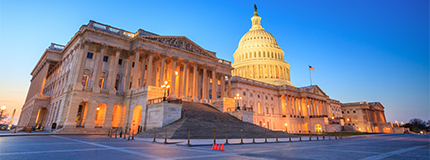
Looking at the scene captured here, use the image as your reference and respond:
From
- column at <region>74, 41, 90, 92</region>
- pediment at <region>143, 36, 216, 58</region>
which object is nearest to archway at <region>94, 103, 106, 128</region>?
column at <region>74, 41, 90, 92</region>

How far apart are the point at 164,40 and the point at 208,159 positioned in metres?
37.4

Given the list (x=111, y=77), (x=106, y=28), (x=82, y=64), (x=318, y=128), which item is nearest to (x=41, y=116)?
(x=111, y=77)

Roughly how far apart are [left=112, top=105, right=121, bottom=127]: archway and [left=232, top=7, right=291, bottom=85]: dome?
209 ft

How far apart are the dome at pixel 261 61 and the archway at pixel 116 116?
63804mm

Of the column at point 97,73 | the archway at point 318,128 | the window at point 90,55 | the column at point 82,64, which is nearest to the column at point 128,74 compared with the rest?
the column at point 97,73

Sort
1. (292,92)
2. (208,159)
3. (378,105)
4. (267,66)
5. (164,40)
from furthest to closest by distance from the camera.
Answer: (378,105) < (267,66) < (292,92) < (164,40) < (208,159)

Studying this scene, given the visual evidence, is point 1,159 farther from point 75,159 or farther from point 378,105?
point 378,105

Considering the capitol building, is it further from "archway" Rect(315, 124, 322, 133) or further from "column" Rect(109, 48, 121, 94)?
"archway" Rect(315, 124, 322, 133)

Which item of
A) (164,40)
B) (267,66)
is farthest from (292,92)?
(164,40)

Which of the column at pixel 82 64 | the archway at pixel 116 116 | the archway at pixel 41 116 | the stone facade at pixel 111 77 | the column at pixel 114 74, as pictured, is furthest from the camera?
the archway at pixel 41 116

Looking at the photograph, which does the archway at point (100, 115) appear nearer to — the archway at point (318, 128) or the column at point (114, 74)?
the column at point (114, 74)

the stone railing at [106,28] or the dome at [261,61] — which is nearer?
the stone railing at [106,28]

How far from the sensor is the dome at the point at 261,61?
93812mm

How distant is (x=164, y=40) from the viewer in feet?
141
